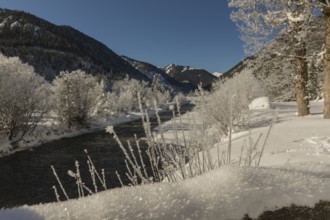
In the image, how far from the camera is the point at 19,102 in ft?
93.5

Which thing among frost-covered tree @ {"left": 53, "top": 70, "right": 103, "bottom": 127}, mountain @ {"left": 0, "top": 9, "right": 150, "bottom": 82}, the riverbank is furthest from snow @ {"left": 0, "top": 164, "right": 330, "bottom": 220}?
mountain @ {"left": 0, "top": 9, "right": 150, "bottom": 82}

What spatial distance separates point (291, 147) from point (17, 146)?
20836 millimetres

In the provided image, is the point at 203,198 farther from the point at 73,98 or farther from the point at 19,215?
the point at 73,98

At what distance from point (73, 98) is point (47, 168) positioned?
2062 cm

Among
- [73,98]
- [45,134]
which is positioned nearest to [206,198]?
[45,134]

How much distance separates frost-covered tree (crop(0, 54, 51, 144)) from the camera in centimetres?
2747

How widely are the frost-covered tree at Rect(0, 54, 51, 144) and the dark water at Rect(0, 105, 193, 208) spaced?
3458 millimetres

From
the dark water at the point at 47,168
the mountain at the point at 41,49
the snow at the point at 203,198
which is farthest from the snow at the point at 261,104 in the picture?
the mountain at the point at 41,49

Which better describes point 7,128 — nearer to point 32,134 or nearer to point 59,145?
point 32,134

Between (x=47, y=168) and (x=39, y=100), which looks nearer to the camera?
(x=47, y=168)

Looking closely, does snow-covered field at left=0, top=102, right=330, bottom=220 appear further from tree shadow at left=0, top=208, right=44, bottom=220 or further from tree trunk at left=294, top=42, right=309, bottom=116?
tree trunk at left=294, top=42, right=309, bottom=116

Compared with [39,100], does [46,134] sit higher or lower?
lower

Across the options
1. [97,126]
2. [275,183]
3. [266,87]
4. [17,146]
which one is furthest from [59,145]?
[266,87]

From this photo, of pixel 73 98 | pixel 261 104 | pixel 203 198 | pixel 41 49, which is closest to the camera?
pixel 203 198
